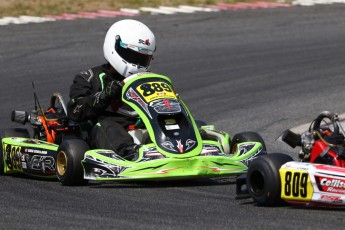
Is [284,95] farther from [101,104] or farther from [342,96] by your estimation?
[101,104]

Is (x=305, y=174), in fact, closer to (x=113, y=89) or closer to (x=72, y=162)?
(x=72, y=162)

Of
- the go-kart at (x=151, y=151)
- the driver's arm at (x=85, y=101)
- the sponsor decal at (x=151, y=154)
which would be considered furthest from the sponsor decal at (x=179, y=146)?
the driver's arm at (x=85, y=101)

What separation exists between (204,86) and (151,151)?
5.05m

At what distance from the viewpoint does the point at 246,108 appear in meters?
11.1

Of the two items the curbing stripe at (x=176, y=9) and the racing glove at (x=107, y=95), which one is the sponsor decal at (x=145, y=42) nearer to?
the racing glove at (x=107, y=95)

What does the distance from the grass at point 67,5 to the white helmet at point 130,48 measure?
8751mm

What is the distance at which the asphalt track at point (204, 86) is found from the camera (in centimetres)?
608

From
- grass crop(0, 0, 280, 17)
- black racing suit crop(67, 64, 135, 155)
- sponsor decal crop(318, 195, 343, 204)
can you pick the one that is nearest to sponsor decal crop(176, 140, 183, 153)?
black racing suit crop(67, 64, 135, 155)

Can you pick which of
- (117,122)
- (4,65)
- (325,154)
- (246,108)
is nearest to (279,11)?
(4,65)

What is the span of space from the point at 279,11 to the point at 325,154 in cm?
1096

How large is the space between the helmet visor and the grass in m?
8.77

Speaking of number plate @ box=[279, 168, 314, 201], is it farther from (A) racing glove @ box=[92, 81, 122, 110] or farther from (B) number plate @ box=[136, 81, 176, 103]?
(A) racing glove @ box=[92, 81, 122, 110]

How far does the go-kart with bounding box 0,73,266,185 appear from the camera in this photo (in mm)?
7355

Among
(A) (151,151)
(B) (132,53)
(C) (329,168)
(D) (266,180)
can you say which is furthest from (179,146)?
(C) (329,168)
